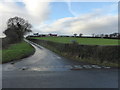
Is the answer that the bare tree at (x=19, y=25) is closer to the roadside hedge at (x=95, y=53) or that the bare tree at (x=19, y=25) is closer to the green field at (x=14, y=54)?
the green field at (x=14, y=54)

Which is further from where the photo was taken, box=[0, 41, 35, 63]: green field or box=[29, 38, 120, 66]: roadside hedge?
box=[0, 41, 35, 63]: green field

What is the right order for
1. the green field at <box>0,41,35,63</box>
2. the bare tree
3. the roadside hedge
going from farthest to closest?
1. the bare tree
2. the green field at <box>0,41,35,63</box>
3. the roadside hedge

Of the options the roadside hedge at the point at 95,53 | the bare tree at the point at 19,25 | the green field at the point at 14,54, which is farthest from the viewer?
the bare tree at the point at 19,25

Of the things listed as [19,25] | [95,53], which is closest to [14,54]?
[95,53]

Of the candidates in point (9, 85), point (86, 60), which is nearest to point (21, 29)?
point (86, 60)

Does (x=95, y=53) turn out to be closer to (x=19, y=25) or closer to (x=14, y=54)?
(x=14, y=54)

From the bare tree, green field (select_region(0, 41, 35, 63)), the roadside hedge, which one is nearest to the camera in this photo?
the roadside hedge

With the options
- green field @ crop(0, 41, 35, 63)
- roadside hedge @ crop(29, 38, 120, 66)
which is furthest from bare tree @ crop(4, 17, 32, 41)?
roadside hedge @ crop(29, 38, 120, 66)

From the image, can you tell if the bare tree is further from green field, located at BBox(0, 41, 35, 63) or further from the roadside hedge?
the roadside hedge

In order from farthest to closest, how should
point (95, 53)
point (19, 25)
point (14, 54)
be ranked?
1. point (19, 25)
2. point (14, 54)
3. point (95, 53)

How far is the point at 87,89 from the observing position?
462 cm

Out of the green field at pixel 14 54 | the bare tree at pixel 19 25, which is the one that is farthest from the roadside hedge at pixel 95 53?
the bare tree at pixel 19 25

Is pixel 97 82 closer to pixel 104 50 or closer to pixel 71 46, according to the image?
pixel 104 50

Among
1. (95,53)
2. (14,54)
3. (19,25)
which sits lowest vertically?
(14,54)
